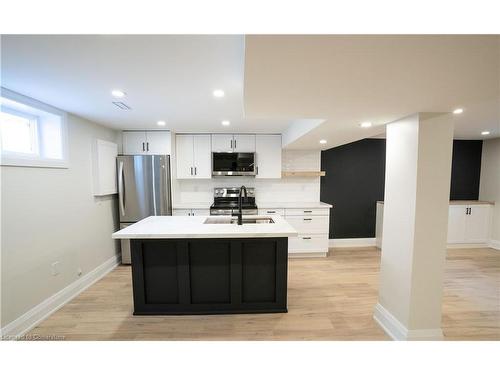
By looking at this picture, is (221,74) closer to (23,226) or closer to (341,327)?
(23,226)

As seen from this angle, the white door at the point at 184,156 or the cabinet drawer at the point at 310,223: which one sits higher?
the white door at the point at 184,156

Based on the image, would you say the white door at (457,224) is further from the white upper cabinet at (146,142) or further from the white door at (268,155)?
the white upper cabinet at (146,142)

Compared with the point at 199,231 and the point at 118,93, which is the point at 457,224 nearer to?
the point at 199,231

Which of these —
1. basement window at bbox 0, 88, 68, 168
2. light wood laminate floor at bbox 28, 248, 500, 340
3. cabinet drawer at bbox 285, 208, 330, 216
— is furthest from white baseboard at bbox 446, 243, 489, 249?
basement window at bbox 0, 88, 68, 168

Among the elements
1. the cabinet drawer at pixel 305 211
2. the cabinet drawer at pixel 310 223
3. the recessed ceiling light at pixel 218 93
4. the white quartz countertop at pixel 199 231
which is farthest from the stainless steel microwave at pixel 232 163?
the recessed ceiling light at pixel 218 93

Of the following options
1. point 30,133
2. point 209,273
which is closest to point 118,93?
point 30,133

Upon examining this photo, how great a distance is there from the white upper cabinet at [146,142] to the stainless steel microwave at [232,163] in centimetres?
87

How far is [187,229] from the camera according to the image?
7.18ft

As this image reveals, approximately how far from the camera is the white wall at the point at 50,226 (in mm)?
1946

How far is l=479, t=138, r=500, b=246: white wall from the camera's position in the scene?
422cm

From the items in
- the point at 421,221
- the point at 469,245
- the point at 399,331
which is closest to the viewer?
the point at 421,221

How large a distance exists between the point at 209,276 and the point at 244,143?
2569mm

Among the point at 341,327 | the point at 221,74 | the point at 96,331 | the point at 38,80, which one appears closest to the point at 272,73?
the point at 221,74

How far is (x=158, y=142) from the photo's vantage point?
3744 mm
